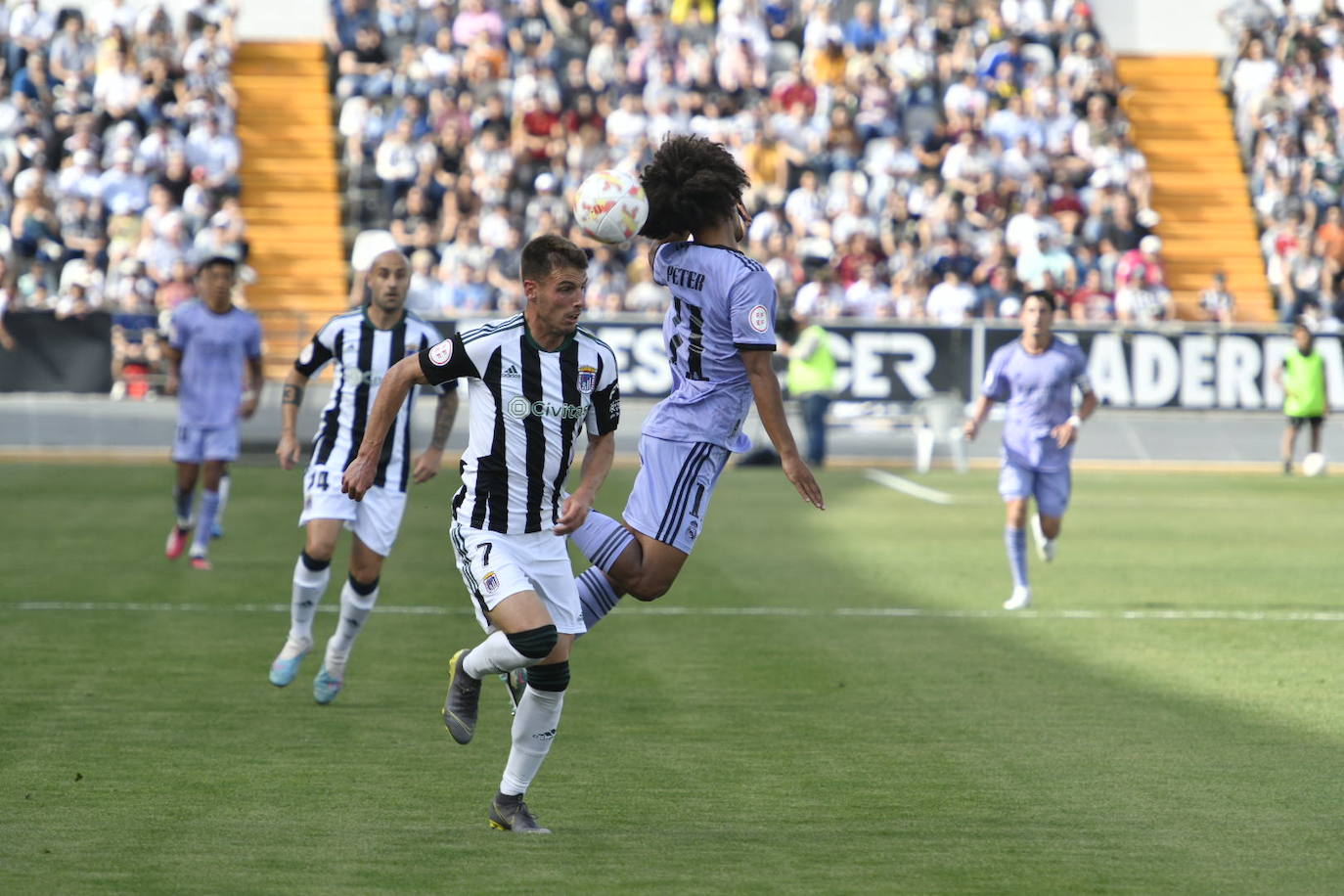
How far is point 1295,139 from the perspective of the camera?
3481 cm

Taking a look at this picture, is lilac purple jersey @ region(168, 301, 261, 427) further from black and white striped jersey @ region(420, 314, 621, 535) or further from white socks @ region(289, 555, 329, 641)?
black and white striped jersey @ region(420, 314, 621, 535)

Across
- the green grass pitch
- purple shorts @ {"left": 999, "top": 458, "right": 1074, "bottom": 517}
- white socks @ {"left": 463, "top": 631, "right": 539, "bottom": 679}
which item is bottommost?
the green grass pitch

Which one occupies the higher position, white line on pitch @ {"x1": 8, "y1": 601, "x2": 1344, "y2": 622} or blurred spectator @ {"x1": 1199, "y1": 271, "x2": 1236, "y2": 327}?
blurred spectator @ {"x1": 1199, "y1": 271, "x2": 1236, "y2": 327}

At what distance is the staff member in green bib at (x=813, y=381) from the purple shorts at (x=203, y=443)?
40.7 ft

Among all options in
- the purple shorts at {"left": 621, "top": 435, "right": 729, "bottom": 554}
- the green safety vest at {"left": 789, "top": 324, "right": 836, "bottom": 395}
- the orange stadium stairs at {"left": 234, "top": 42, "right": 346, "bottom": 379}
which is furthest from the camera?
the orange stadium stairs at {"left": 234, "top": 42, "right": 346, "bottom": 379}

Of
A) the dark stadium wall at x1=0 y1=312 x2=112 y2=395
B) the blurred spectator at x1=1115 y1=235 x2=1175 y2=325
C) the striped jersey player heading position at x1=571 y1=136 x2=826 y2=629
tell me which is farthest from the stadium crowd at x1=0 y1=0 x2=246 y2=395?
the striped jersey player heading position at x1=571 y1=136 x2=826 y2=629

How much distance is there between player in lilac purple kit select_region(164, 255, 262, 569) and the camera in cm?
1516

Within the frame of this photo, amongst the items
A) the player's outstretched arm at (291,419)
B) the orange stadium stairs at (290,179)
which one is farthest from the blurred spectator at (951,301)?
the player's outstretched arm at (291,419)

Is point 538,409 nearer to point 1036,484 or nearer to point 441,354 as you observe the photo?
point 441,354

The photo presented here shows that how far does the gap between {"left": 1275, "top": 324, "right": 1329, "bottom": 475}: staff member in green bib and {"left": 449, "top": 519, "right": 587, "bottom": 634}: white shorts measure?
897 inches

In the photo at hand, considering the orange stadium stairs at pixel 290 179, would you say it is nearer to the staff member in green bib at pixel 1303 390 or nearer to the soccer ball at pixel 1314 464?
the staff member in green bib at pixel 1303 390

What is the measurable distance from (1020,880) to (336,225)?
28.1m

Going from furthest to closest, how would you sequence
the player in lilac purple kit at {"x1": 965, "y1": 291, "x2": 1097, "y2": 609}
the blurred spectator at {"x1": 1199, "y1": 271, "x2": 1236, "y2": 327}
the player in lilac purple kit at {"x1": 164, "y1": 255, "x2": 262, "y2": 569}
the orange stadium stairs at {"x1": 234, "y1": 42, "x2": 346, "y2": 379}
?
1. the orange stadium stairs at {"x1": 234, "y1": 42, "x2": 346, "y2": 379}
2. the blurred spectator at {"x1": 1199, "y1": 271, "x2": 1236, "y2": 327}
3. the player in lilac purple kit at {"x1": 164, "y1": 255, "x2": 262, "y2": 569}
4. the player in lilac purple kit at {"x1": 965, "y1": 291, "x2": 1097, "y2": 609}

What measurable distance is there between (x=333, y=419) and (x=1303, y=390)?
2086cm
